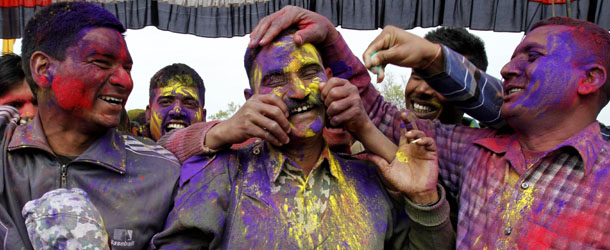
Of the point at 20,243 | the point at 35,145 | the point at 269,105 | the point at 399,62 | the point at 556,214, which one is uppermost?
the point at 399,62

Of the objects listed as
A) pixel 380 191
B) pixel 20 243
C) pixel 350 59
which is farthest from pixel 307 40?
pixel 20 243

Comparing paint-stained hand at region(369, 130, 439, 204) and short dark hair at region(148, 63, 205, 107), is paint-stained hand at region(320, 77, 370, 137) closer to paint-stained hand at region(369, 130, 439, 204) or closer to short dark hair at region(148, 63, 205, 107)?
paint-stained hand at region(369, 130, 439, 204)

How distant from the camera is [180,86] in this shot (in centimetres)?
412

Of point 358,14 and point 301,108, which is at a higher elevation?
point 358,14

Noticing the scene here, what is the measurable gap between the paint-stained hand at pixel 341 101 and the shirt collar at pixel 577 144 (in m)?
0.75

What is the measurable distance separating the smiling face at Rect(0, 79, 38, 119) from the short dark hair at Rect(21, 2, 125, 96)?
1.10 m

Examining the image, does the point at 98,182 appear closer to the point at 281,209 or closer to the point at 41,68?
the point at 41,68

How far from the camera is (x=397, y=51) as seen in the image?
2.24 meters

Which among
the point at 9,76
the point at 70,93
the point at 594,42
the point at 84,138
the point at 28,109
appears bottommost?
the point at 28,109

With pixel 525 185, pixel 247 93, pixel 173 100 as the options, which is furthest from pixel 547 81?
pixel 173 100

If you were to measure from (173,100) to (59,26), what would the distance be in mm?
1814

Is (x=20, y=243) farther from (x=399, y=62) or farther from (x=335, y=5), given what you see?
(x=335, y=5)

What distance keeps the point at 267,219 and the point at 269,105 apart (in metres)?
0.46

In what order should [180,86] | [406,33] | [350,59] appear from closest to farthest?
[406,33], [350,59], [180,86]
